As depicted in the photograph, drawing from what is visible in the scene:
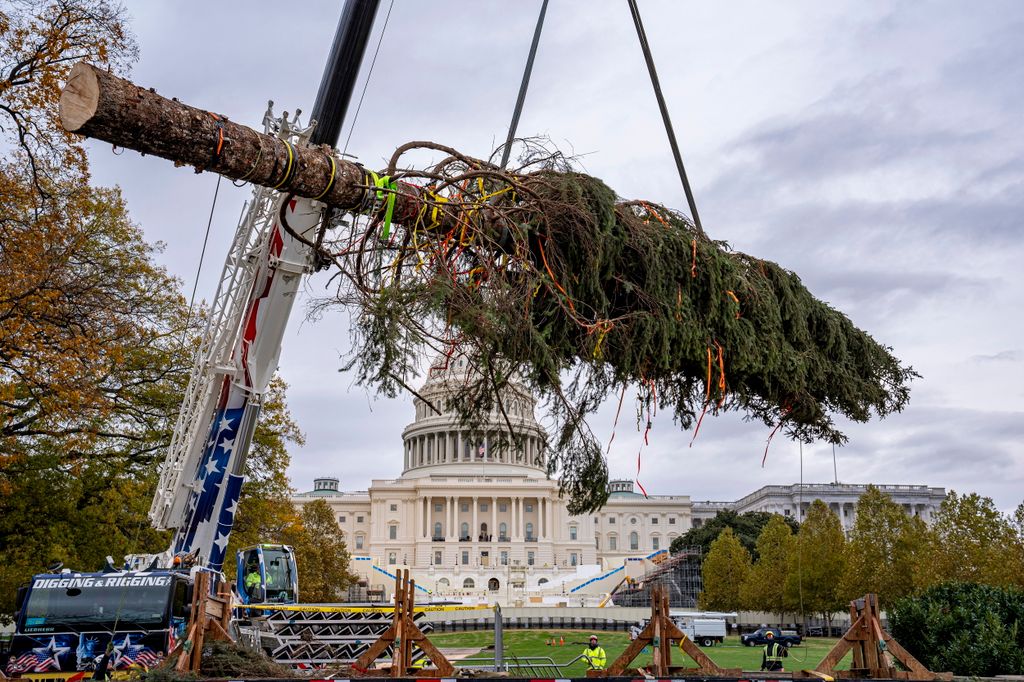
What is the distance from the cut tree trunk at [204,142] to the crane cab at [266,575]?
57.1 ft

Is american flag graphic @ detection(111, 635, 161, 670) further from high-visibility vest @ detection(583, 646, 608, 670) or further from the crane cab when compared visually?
the crane cab

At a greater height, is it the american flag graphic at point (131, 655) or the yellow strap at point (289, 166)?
the yellow strap at point (289, 166)

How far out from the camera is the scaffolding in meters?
93.1

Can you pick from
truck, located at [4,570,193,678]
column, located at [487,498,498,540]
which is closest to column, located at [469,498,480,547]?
column, located at [487,498,498,540]

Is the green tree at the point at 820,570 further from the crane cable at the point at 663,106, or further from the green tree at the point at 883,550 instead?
the crane cable at the point at 663,106

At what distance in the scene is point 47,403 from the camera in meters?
17.1

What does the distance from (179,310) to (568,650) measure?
18.0 metres

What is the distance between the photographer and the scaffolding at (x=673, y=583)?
9306 cm

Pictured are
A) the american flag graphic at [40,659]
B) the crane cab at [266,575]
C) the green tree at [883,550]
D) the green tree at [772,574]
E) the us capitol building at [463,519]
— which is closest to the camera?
the american flag graphic at [40,659]

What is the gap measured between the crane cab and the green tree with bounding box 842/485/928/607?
22975mm

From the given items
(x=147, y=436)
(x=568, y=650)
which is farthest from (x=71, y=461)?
(x=568, y=650)

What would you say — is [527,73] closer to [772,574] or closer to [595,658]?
[595,658]

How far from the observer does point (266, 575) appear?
26453 mm

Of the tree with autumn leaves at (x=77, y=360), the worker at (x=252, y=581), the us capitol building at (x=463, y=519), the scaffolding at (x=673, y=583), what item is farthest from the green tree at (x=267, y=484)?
the us capitol building at (x=463, y=519)
